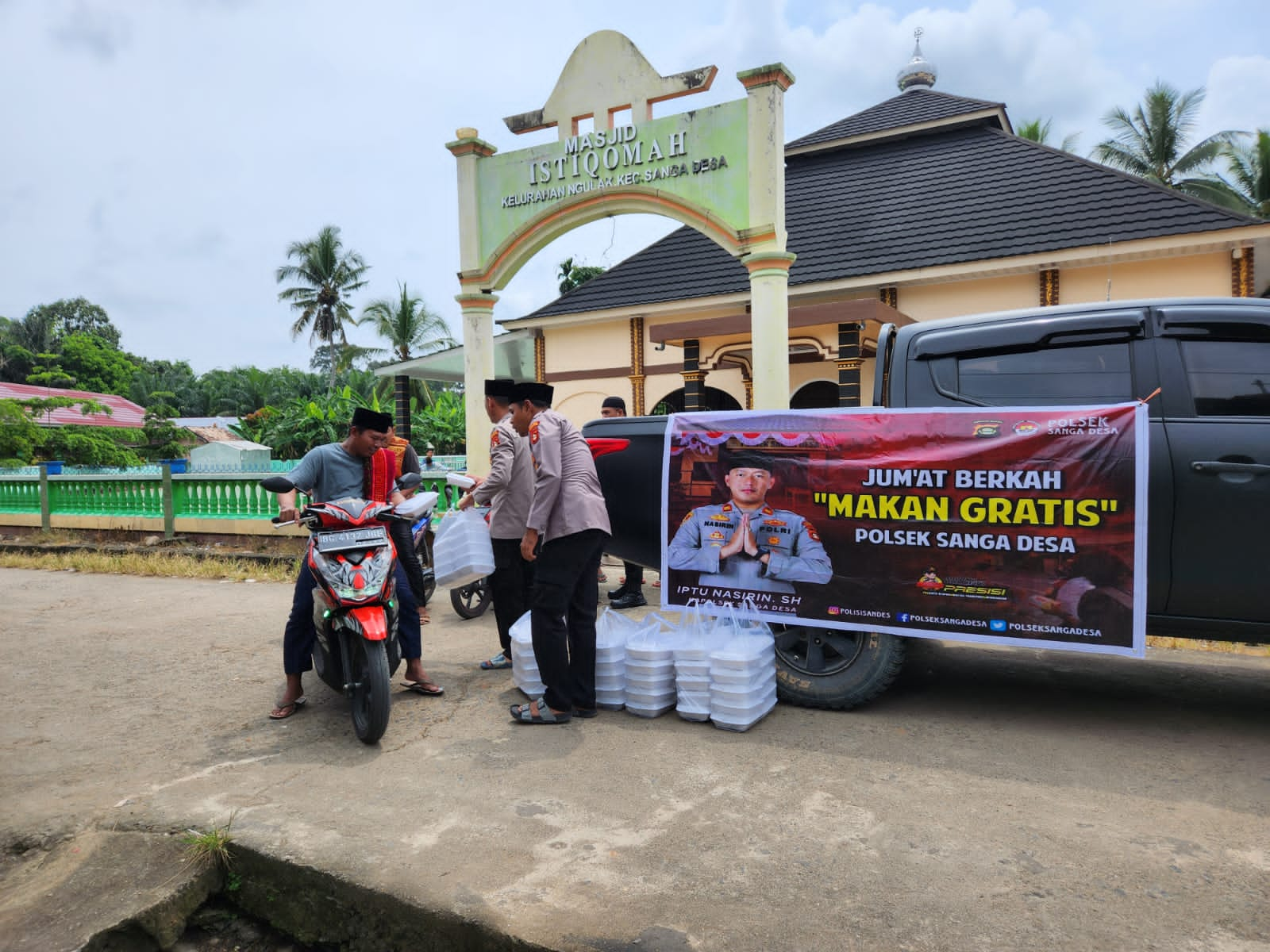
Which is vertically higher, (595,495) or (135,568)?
(595,495)

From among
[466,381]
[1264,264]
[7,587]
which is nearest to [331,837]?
[466,381]

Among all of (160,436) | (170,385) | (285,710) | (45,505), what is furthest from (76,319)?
(285,710)

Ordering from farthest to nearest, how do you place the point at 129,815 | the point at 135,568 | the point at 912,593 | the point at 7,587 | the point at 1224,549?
the point at 135,568 → the point at 7,587 → the point at 912,593 → the point at 1224,549 → the point at 129,815

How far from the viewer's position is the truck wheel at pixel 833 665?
453 cm

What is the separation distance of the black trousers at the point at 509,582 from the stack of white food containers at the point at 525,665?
0.95 ft

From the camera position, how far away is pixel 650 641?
4.70 m

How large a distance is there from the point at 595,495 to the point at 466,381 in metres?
6.93

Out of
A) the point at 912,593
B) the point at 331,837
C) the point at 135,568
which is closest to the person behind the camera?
the point at 331,837

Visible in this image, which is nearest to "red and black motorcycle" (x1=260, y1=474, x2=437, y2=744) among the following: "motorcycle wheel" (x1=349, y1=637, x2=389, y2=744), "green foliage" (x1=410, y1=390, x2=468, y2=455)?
"motorcycle wheel" (x1=349, y1=637, x2=389, y2=744)

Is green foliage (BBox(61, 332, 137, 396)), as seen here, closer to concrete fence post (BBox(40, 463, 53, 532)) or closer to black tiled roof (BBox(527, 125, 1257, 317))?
concrete fence post (BBox(40, 463, 53, 532))

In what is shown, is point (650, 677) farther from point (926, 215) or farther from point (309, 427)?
point (309, 427)

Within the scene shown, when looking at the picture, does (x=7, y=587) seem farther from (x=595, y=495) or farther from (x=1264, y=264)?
(x=1264, y=264)

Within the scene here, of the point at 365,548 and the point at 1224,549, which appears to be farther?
the point at 365,548

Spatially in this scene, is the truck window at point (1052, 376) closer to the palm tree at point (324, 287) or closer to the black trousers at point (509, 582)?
the black trousers at point (509, 582)
